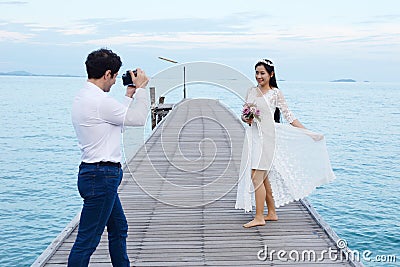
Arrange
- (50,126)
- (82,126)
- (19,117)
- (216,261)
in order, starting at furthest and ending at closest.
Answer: (19,117), (50,126), (216,261), (82,126)

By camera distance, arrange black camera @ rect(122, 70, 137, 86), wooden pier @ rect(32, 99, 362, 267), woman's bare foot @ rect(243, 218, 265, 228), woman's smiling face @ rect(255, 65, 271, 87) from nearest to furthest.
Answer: black camera @ rect(122, 70, 137, 86)
wooden pier @ rect(32, 99, 362, 267)
woman's smiling face @ rect(255, 65, 271, 87)
woman's bare foot @ rect(243, 218, 265, 228)

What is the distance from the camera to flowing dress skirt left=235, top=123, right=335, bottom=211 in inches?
227


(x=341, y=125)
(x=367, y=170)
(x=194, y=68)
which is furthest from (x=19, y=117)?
(x=194, y=68)

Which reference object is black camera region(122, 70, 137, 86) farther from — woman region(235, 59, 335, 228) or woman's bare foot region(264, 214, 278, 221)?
woman's bare foot region(264, 214, 278, 221)

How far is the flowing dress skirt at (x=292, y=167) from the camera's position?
578 cm

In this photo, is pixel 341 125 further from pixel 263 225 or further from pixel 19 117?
pixel 263 225

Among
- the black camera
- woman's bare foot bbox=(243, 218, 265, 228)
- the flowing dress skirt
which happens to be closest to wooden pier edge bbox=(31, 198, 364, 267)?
the flowing dress skirt

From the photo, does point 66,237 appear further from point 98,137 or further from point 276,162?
point 276,162

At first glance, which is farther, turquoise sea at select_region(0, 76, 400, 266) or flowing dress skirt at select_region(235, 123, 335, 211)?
turquoise sea at select_region(0, 76, 400, 266)

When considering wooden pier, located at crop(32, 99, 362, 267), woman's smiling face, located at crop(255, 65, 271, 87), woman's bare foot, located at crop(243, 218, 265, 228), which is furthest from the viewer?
woman's bare foot, located at crop(243, 218, 265, 228)

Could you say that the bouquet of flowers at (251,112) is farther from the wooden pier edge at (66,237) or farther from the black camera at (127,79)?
the black camera at (127,79)

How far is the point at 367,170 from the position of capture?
18281 millimetres

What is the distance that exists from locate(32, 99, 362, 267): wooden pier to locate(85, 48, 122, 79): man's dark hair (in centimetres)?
185

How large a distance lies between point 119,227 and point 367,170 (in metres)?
15.7
